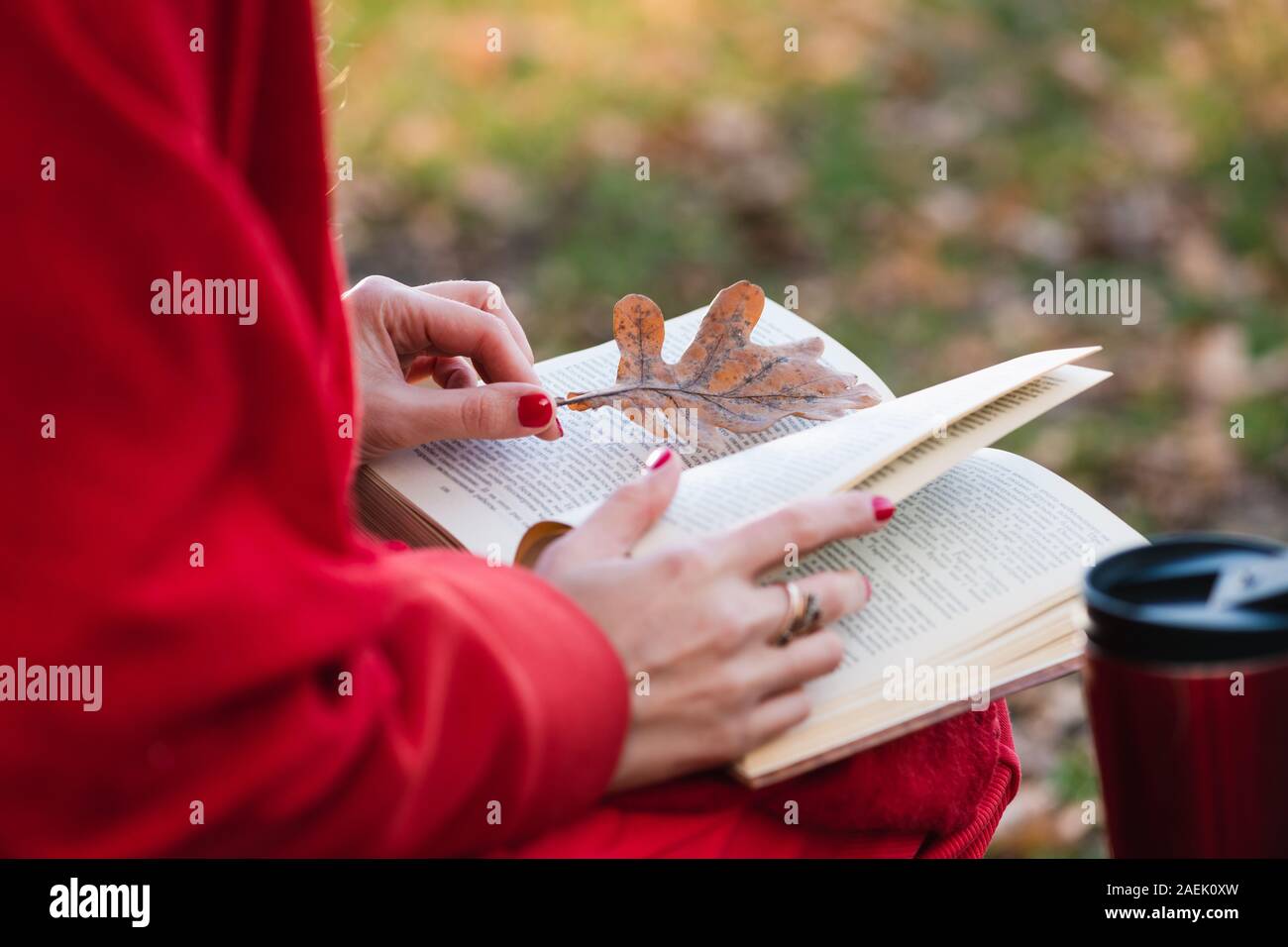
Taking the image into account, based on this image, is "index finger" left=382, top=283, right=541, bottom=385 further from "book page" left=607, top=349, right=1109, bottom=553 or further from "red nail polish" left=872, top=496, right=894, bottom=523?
"red nail polish" left=872, top=496, right=894, bottom=523

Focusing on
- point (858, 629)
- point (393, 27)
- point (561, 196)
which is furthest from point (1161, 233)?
point (858, 629)

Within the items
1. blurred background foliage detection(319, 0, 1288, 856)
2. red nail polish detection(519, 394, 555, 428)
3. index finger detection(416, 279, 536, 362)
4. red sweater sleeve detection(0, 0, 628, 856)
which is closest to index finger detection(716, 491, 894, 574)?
red sweater sleeve detection(0, 0, 628, 856)

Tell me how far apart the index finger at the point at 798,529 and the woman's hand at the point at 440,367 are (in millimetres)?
320

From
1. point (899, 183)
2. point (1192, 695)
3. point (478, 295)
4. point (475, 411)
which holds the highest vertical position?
point (899, 183)

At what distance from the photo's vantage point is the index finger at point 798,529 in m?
0.89

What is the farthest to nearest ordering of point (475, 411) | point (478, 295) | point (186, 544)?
point (478, 295) < point (475, 411) < point (186, 544)

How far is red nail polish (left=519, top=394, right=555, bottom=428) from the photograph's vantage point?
116 cm

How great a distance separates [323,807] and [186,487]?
179 mm

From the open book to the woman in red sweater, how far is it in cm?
5

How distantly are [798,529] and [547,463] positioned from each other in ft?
1.09

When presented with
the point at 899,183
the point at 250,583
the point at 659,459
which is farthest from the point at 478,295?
the point at 899,183

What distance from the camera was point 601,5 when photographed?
3.91 m

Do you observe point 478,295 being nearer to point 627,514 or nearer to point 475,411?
point 475,411

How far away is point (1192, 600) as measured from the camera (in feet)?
2.35
